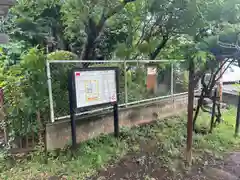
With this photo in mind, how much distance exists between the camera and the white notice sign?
10.8 feet

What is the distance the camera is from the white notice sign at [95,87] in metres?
3.30

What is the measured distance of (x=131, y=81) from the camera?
16.1 ft

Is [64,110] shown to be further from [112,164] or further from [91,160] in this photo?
[112,164]

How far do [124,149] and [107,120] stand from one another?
0.69 m

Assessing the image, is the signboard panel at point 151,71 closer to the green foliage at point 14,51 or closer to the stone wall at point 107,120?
the stone wall at point 107,120

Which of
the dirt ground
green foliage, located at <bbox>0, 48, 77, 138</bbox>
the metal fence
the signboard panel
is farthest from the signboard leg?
the signboard panel

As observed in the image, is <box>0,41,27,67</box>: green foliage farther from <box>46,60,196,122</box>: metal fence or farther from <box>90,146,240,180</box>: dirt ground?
<box>90,146,240,180</box>: dirt ground

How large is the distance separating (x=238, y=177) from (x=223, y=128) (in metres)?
2.15

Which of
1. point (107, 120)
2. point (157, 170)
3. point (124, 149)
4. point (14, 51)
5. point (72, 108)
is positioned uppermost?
point (14, 51)

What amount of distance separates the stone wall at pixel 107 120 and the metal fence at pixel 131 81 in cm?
14

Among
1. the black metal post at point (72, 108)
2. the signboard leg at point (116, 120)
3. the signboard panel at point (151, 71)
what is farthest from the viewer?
the signboard panel at point (151, 71)

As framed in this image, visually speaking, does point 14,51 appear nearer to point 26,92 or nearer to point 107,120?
point 26,92

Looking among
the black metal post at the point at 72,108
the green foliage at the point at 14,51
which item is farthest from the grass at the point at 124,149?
the green foliage at the point at 14,51

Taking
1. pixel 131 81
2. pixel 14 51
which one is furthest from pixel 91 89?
pixel 14 51
